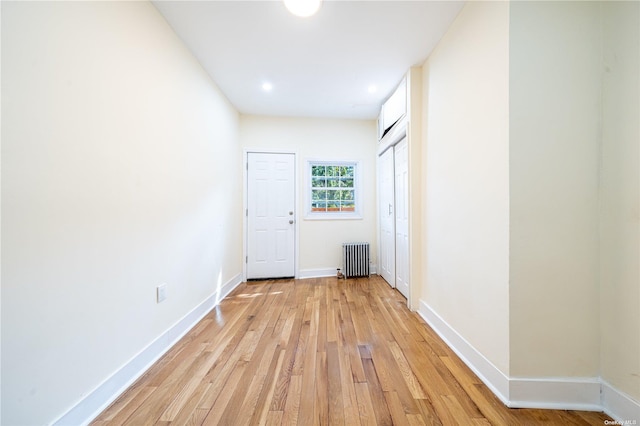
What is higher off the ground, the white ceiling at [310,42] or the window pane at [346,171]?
the white ceiling at [310,42]

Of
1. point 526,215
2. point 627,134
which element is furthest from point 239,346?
point 627,134

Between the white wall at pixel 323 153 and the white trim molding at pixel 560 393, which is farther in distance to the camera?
the white wall at pixel 323 153

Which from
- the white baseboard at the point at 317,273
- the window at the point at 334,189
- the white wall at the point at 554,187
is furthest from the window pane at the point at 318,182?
the white wall at the point at 554,187

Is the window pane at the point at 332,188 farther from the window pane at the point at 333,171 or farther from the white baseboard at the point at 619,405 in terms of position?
the white baseboard at the point at 619,405

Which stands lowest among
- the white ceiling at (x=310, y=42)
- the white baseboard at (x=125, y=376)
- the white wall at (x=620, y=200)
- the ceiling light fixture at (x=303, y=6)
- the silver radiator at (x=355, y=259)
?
the white baseboard at (x=125, y=376)

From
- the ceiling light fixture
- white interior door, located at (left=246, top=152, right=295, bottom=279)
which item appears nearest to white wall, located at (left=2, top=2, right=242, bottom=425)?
the ceiling light fixture

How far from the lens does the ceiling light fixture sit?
149cm

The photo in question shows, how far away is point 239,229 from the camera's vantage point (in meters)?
3.28

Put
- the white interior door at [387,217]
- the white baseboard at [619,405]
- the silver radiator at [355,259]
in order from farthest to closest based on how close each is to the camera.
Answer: the silver radiator at [355,259] → the white interior door at [387,217] → the white baseboard at [619,405]

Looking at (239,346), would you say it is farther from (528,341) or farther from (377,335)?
(528,341)

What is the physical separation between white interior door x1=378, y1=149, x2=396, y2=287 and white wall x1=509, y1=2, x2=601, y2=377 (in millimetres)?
1688

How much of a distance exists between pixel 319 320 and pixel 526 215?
68.8 inches

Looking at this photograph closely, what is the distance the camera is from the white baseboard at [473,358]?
3.97 ft

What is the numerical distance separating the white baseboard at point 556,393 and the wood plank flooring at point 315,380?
0.03 m
